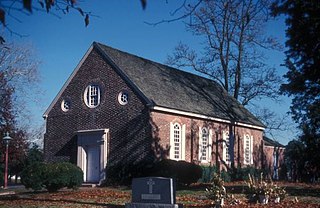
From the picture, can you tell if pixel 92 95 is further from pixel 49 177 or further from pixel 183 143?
pixel 49 177

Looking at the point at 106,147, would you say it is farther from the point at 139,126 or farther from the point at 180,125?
the point at 180,125

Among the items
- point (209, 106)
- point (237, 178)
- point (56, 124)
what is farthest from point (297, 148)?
point (56, 124)

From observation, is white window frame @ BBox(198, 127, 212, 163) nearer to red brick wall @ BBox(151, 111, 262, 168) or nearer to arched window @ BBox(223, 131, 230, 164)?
red brick wall @ BBox(151, 111, 262, 168)

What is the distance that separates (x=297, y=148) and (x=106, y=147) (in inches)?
689

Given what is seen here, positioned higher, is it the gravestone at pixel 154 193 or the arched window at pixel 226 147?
the arched window at pixel 226 147

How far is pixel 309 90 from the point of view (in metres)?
24.4

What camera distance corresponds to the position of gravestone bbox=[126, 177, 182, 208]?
1190cm

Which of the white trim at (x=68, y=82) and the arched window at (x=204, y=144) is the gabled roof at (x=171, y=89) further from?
the arched window at (x=204, y=144)

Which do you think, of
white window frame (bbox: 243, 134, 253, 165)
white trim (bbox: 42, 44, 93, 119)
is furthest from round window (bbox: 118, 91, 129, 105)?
white window frame (bbox: 243, 134, 253, 165)

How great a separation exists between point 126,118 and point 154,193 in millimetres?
15485

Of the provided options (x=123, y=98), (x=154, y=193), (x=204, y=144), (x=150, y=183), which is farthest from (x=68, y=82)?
(x=154, y=193)

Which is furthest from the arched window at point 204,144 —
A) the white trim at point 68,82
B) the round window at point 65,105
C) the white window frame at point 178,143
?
the white trim at point 68,82

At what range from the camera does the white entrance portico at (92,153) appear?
2773 centimetres

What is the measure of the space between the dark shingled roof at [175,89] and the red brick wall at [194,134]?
2.12 feet
